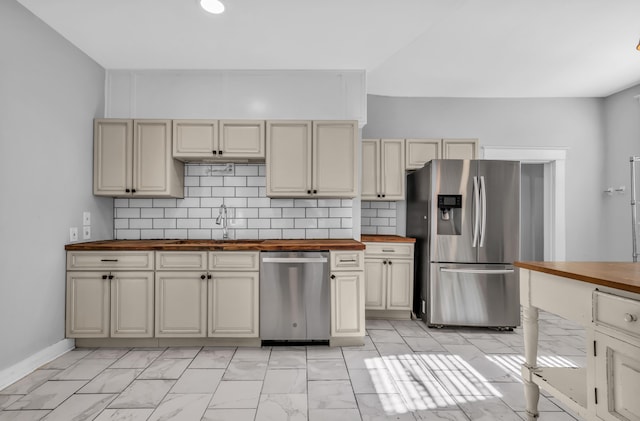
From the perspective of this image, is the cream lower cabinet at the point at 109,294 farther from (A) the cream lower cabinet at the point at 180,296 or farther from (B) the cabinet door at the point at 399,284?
(B) the cabinet door at the point at 399,284

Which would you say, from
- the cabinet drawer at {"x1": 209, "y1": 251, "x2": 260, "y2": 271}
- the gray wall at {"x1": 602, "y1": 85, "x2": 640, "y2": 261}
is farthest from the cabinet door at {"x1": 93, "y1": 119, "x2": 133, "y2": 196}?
the gray wall at {"x1": 602, "y1": 85, "x2": 640, "y2": 261}

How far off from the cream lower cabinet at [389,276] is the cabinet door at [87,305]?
2.57 meters

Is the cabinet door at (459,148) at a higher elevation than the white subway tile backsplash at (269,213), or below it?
higher

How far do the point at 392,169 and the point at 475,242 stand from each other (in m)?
1.26

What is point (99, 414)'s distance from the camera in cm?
197

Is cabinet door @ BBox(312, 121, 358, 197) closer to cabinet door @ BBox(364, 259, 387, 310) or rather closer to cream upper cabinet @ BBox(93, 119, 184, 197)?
cabinet door @ BBox(364, 259, 387, 310)

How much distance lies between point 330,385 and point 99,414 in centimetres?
139

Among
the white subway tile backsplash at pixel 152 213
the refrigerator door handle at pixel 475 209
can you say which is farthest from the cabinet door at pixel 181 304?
the refrigerator door handle at pixel 475 209

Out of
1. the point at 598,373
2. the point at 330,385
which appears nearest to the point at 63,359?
the point at 330,385

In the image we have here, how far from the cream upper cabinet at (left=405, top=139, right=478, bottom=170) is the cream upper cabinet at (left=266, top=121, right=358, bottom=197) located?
3.65 feet

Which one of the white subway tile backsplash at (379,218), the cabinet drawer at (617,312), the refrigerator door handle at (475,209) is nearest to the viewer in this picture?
the cabinet drawer at (617,312)

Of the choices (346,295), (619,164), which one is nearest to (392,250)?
(346,295)

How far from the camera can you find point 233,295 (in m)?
2.97

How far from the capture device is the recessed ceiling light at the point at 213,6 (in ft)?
7.72
